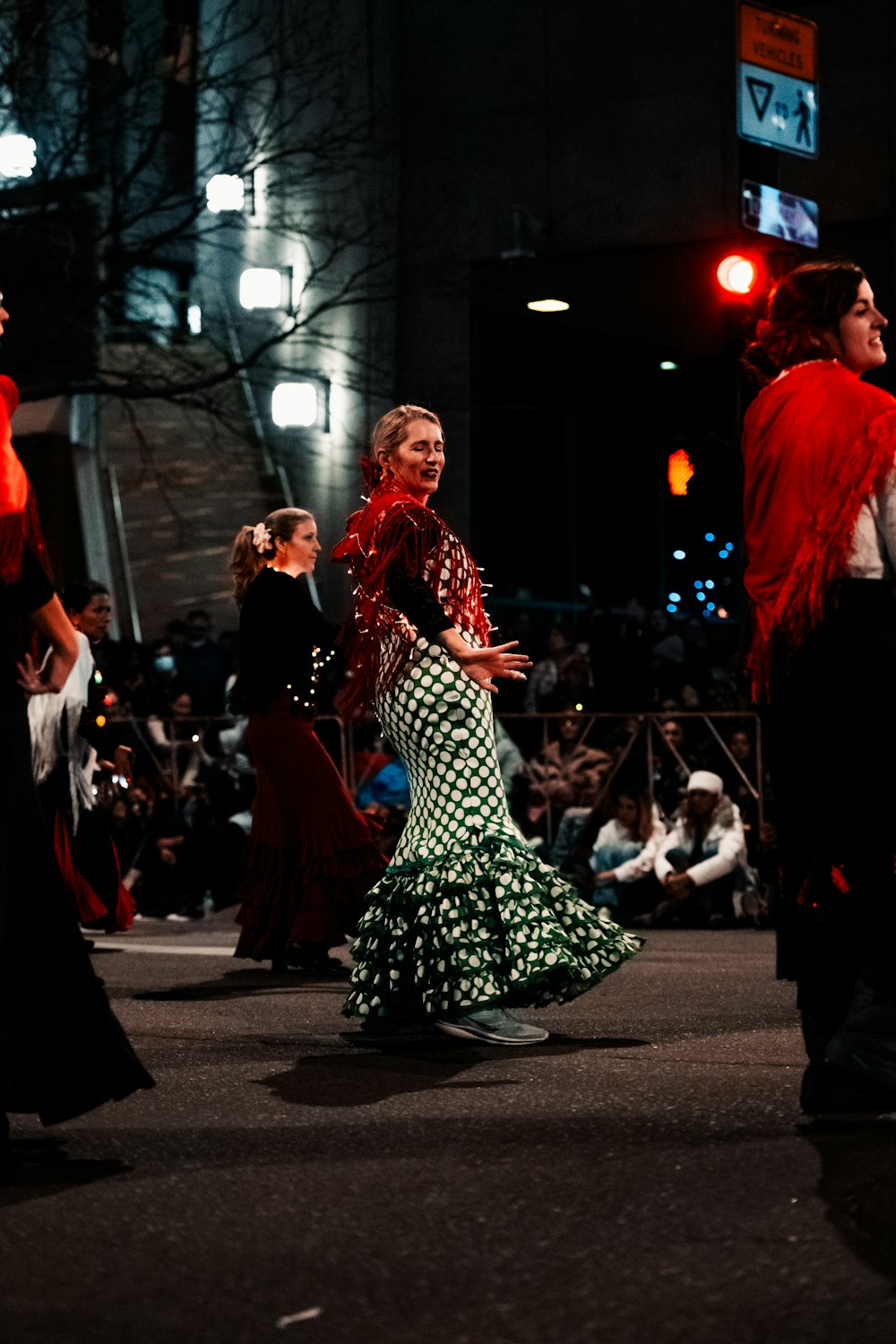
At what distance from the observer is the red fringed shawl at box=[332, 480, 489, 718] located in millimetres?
6312

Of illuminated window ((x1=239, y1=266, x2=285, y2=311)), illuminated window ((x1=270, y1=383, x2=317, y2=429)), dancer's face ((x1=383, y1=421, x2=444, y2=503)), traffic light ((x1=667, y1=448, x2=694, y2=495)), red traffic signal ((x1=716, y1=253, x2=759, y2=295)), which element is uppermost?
illuminated window ((x1=239, y1=266, x2=285, y2=311))

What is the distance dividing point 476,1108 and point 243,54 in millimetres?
19307

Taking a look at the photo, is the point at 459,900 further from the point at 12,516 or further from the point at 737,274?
the point at 737,274

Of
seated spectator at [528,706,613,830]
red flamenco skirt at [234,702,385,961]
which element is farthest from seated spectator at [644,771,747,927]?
red flamenco skirt at [234,702,385,961]

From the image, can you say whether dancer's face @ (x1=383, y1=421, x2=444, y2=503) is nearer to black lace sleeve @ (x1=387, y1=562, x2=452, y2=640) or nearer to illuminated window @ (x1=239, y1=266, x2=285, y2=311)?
black lace sleeve @ (x1=387, y1=562, x2=452, y2=640)

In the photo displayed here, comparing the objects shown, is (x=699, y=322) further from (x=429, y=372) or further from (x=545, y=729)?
(x=545, y=729)

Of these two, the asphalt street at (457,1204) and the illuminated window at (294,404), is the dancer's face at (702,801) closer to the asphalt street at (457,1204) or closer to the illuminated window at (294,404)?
the asphalt street at (457,1204)

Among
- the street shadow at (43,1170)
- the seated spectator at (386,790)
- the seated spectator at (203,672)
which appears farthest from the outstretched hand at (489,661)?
the seated spectator at (203,672)

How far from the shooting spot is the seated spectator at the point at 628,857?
1311 cm

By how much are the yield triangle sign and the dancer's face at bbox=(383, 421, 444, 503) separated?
671cm

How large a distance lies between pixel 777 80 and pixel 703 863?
4.76 meters

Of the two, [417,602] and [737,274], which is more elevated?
[737,274]

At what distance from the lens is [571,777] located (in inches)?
566

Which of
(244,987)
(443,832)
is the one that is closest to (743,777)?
(244,987)
